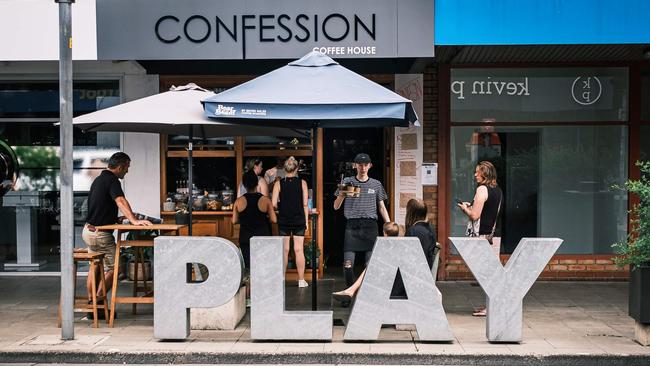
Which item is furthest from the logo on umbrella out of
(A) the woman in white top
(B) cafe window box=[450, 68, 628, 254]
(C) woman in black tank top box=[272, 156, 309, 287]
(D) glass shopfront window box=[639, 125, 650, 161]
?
(D) glass shopfront window box=[639, 125, 650, 161]

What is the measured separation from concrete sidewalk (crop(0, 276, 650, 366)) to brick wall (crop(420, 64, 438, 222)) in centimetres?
229

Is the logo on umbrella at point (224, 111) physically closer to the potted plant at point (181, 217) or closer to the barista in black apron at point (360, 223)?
the barista in black apron at point (360, 223)

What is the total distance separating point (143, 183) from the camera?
10.6m

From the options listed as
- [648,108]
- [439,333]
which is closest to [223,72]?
[439,333]

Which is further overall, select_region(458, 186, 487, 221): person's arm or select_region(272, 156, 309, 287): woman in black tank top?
select_region(272, 156, 309, 287): woman in black tank top

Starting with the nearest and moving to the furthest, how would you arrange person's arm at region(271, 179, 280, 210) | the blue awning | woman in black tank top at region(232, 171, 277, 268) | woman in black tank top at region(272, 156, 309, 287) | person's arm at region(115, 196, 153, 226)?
person's arm at region(115, 196, 153, 226)
the blue awning
woman in black tank top at region(232, 171, 277, 268)
woman in black tank top at region(272, 156, 309, 287)
person's arm at region(271, 179, 280, 210)

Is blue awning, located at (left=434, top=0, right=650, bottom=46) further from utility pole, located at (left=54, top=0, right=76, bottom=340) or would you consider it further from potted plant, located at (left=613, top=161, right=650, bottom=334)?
utility pole, located at (left=54, top=0, right=76, bottom=340)

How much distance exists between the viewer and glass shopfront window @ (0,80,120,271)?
10789mm

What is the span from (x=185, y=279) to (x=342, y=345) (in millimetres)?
1565

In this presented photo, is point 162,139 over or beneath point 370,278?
over

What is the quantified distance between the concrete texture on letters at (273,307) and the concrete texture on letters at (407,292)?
1.42 feet

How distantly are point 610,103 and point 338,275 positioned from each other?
460 cm

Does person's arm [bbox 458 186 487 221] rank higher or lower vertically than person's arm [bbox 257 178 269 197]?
lower

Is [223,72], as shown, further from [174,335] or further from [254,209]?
[174,335]
